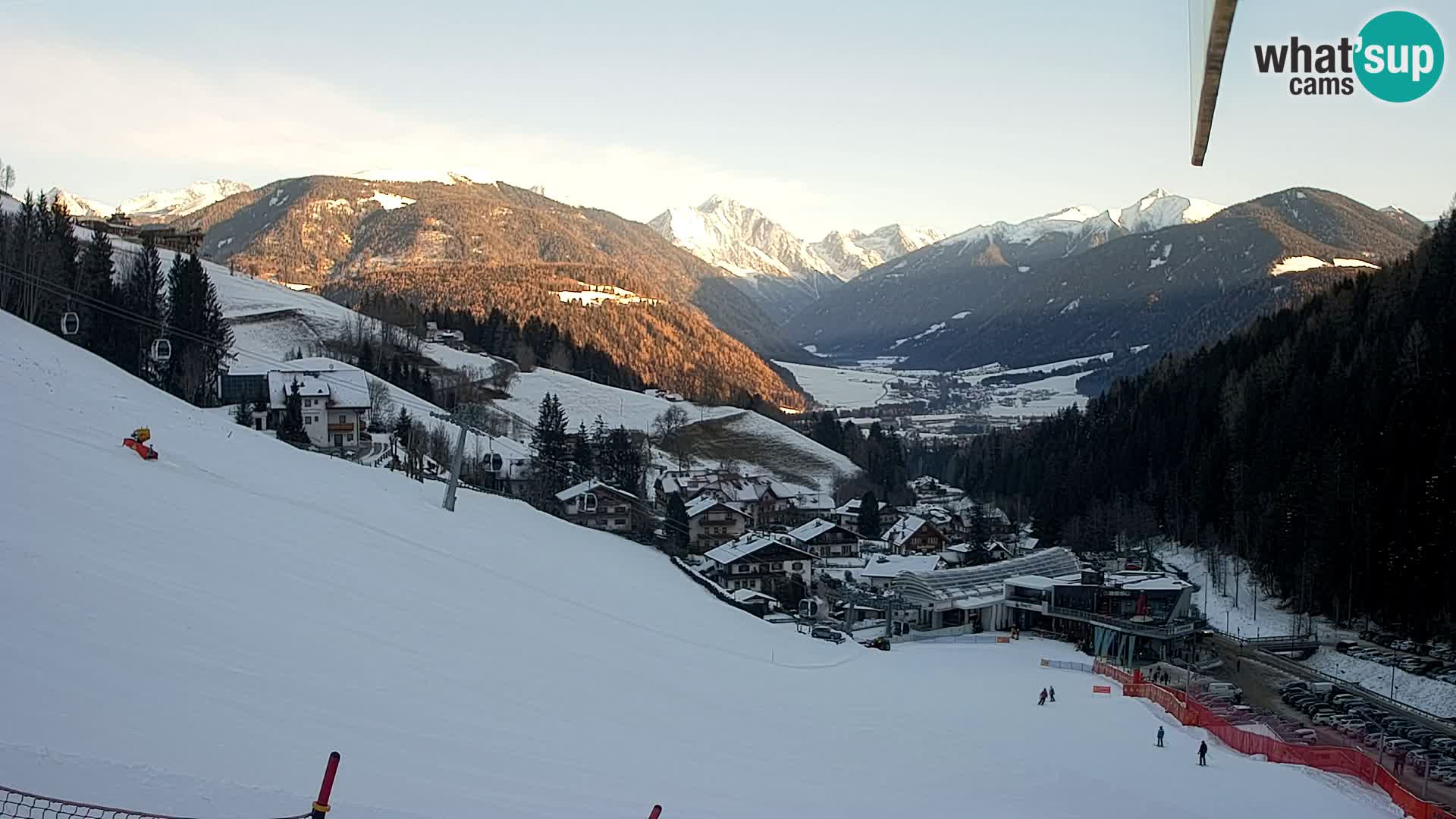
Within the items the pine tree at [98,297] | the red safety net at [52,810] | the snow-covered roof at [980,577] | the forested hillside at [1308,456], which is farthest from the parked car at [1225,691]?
the pine tree at [98,297]

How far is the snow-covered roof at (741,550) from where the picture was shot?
4512 centimetres

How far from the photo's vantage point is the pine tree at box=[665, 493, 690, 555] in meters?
50.9

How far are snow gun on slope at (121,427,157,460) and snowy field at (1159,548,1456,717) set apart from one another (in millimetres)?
29652

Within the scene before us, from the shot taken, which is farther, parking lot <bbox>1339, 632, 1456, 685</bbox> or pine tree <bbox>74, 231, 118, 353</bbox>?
pine tree <bbox>74, 231, 118, 353</bbox>

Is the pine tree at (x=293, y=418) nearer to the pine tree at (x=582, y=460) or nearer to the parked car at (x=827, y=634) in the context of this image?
the pine tree at (x=582, y=460)

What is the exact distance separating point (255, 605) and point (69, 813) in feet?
18.8

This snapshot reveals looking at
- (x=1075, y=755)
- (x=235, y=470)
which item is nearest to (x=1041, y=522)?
(x=1075, y=755)

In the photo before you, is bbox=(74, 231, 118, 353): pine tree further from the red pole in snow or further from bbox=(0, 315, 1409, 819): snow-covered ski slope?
the red pole in snow

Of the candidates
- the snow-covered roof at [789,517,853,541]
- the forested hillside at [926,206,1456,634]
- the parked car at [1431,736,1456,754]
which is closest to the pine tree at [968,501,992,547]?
the forested hillside at [926,206,1456,634]

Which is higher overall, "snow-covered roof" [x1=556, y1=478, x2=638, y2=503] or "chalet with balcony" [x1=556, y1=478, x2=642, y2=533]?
"snow-covered roof" [x1=556, y1=478, x2=638, y2=503]

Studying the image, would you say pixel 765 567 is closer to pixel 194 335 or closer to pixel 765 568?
pixel 765 568

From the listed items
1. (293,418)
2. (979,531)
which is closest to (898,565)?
(979,531)

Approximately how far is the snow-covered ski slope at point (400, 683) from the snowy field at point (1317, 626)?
10.1m

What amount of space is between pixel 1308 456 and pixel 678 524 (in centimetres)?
2877
